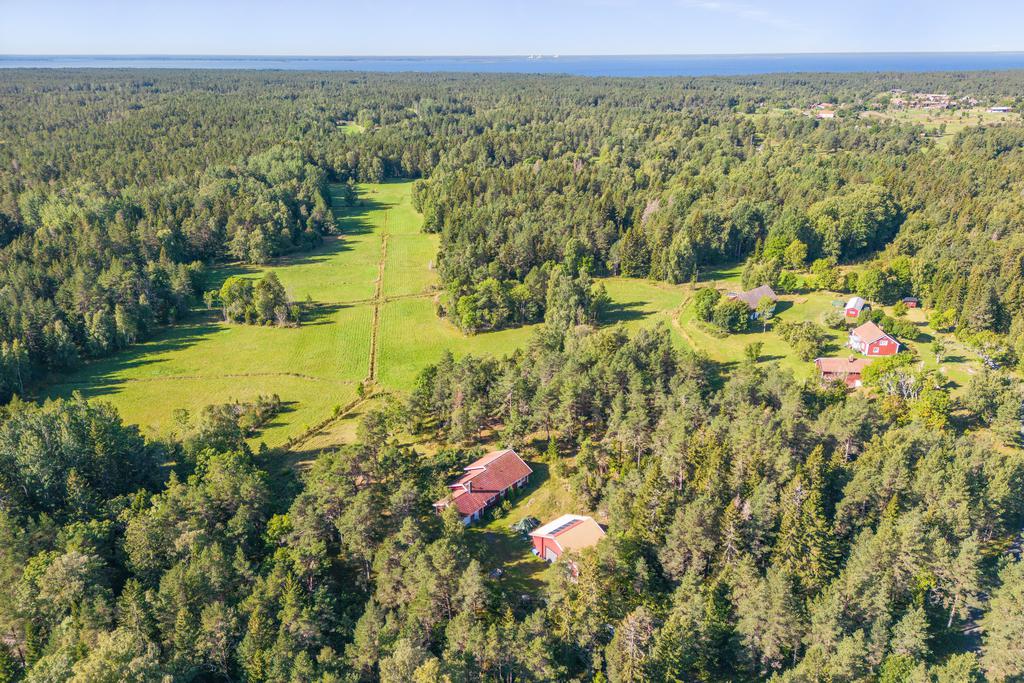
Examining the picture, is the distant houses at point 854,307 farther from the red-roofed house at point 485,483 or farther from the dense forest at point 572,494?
the red-roofed house at point 485,483

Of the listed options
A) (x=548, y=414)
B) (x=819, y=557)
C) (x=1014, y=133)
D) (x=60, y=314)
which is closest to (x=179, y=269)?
(x=60, y=314)

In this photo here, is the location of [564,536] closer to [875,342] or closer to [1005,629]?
[1005,629]

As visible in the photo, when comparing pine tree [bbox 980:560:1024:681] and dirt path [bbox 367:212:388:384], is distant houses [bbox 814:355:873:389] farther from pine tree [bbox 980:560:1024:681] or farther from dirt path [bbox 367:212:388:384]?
dirt path [bbox 367:212:388:384]

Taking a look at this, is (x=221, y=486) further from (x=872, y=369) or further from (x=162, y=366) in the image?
(x=872, y=369)

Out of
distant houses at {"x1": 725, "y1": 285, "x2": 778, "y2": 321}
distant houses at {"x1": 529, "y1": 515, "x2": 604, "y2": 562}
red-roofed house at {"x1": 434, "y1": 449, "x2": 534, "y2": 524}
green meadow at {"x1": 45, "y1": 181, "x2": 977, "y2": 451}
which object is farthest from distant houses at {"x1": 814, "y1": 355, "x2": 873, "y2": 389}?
red-roofed house at {"x1": 434, "y1": 449, "x2": 534, "y2": 524}

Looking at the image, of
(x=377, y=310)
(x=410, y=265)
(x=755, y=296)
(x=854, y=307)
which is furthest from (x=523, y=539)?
(x=410, y=265)

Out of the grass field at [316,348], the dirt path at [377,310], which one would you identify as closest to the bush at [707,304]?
the grass field at [316,348]
